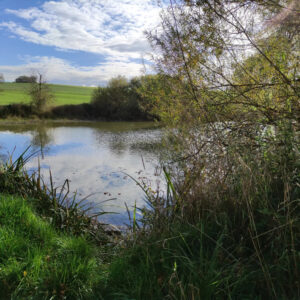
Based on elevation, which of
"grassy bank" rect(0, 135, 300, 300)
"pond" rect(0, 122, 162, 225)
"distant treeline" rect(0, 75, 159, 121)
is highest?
"distant treeline" rect(0, 75, 159, 121)

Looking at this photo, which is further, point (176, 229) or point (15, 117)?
point (15, 117)

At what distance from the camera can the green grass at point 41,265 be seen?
211 cm

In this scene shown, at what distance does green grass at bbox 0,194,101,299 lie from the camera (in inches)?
83.1

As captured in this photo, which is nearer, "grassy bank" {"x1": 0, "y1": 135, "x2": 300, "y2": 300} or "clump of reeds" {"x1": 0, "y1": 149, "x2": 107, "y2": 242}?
"grassy bank" {"x1": 0, "y1": 135, "x2": 300, "y2": 300}

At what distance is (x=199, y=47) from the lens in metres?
4.25

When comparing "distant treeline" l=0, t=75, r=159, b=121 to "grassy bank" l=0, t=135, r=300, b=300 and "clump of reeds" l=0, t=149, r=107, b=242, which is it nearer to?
"clump of reeds" l=0, t=149, r=107, b=242

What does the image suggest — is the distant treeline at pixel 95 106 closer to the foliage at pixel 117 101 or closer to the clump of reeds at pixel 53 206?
the foliage at pixel 117 101

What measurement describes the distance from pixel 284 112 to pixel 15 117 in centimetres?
3118

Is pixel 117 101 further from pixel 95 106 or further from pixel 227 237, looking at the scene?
pixel 227 237

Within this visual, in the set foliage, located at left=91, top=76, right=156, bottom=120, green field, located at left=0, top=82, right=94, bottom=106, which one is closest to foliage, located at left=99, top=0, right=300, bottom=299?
foliage, located at left=91, top=76, right=156, bottom=120

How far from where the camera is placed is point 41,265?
239cm

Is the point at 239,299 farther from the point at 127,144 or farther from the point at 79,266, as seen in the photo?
the point at 127,144

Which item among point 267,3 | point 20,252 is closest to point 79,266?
point 20,252

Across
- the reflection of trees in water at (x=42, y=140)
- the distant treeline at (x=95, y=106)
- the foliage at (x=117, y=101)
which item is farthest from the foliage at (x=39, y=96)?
the reflection of trees in water at (x=42, y=140)
